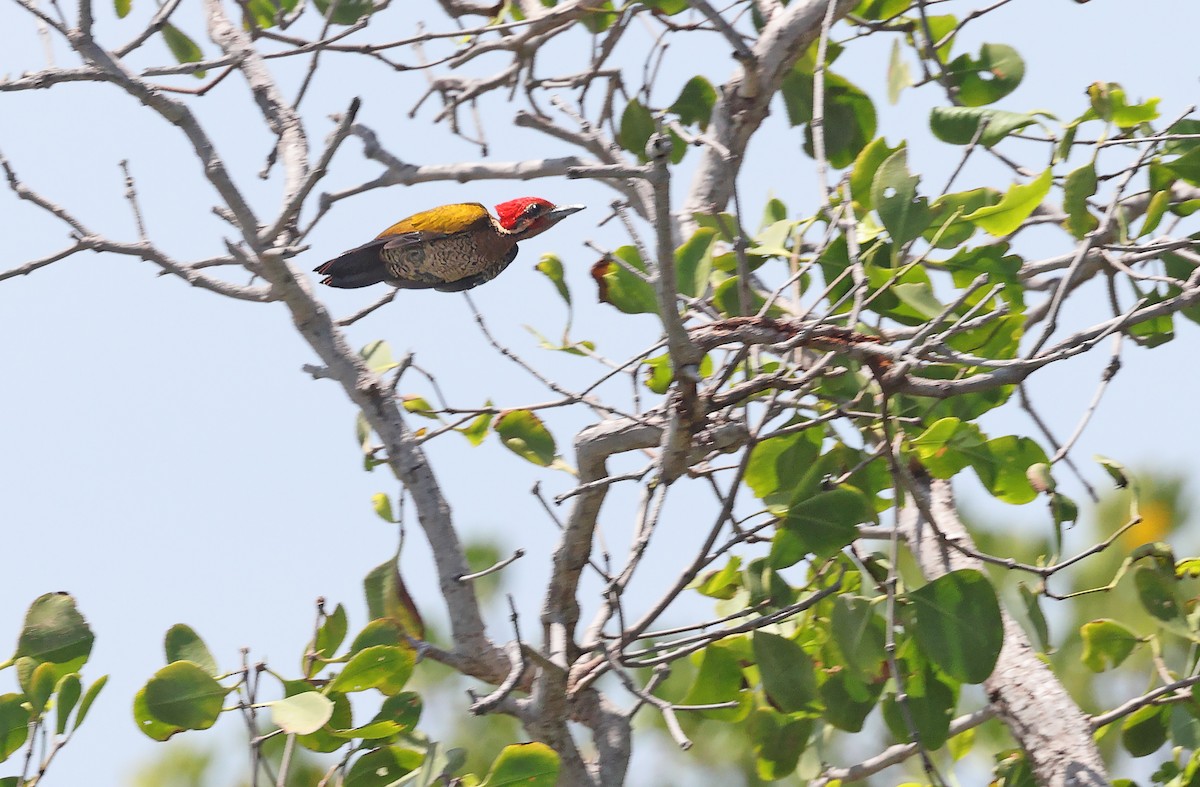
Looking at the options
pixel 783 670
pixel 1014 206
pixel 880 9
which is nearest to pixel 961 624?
pixel 783 670

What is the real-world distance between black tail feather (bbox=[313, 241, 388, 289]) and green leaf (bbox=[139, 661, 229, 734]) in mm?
976

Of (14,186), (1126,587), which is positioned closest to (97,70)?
(14,186)

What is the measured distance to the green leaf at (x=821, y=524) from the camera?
1614 millimetres

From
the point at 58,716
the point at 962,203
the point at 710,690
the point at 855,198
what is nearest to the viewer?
the point at 58,716

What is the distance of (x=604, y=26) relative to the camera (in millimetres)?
2793

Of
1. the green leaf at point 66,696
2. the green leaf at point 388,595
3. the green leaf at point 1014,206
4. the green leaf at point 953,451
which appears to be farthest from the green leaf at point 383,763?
the green leaf at point 1014,206

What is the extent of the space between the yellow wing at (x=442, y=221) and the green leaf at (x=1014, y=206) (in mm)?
1124

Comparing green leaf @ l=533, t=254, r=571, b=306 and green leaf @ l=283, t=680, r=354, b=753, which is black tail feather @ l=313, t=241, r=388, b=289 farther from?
green leaf @ l=283, t=680, r=354, b=753

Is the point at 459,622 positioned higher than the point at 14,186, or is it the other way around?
the point at 14,186

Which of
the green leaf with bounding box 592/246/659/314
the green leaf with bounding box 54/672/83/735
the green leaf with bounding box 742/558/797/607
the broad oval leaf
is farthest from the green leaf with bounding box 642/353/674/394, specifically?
the green leaf with bounding box 54/672/83/735

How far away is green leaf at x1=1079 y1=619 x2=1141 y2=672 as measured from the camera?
1.96 meters

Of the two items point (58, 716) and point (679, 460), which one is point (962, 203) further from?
point (58, 716)

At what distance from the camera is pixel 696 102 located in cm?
261

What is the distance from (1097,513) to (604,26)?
3519 mm
